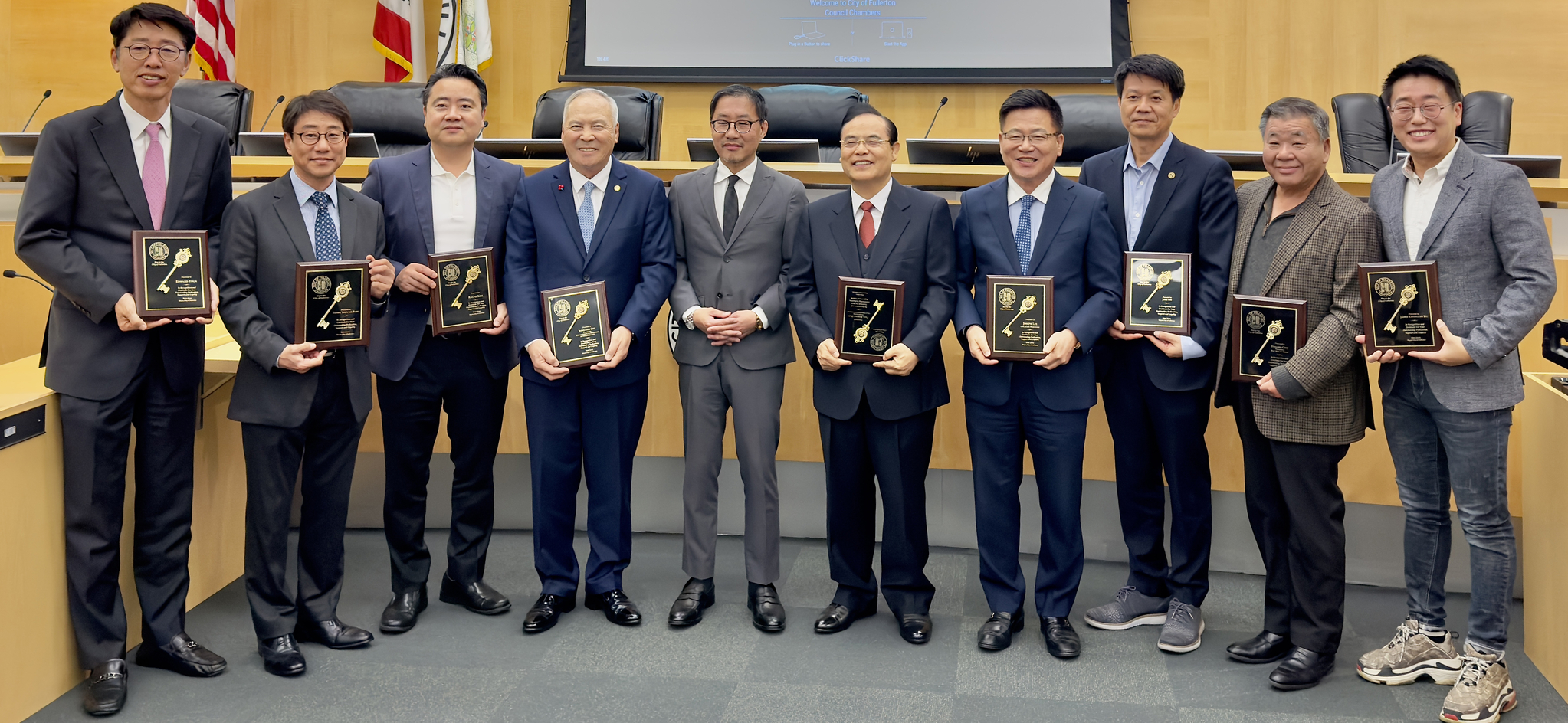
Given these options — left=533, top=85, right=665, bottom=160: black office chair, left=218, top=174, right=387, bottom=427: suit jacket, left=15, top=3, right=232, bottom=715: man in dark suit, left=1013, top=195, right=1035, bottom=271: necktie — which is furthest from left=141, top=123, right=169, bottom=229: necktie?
left=533, top=85, right=665, bottom=160: black office chair

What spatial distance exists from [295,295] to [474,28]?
4320mm

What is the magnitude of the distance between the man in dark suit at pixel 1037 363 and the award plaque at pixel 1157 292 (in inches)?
2.3

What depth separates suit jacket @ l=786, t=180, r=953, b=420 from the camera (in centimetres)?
274

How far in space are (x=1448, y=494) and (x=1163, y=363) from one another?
70 cm

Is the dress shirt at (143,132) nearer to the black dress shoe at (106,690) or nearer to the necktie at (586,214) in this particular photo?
the necktie at (586,214)

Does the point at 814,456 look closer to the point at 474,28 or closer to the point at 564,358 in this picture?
the point at 564,358

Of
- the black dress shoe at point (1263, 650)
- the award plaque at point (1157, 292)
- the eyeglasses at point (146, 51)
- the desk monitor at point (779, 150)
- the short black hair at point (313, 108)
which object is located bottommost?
the black dress shoe at point (1263, 650)

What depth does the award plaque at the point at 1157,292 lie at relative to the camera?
2570 millimetres

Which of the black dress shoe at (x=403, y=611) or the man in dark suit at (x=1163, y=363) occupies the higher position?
the man in dark suit at (x=1163, y=363)

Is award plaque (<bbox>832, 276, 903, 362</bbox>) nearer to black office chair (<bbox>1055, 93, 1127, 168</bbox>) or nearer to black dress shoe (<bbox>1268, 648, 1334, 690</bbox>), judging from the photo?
black dress shoe (<bbox>1268, 648, 1334, 690</bbox>)

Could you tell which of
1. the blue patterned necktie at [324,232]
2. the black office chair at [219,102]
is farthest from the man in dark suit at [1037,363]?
the black office chair at [219,102]

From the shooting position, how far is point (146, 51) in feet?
7.94

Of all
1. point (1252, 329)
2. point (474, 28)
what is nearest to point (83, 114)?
point (1252, 329)

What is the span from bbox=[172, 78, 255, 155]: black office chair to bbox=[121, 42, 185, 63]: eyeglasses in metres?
2.58
